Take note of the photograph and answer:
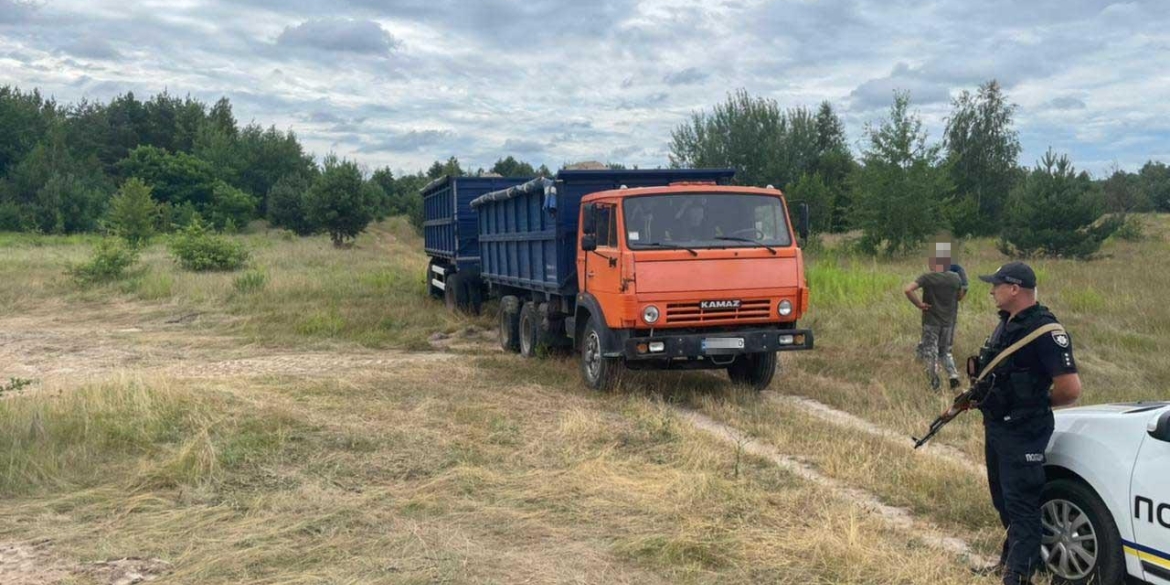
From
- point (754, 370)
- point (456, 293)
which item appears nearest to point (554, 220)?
point (754, 370)

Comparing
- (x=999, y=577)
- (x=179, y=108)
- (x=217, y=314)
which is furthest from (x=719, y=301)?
(x=179, y=108)

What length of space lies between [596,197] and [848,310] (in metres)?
6.67

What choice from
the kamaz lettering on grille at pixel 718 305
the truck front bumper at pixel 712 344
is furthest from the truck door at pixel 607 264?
the kamaz lettering on grille at pixel 718 305

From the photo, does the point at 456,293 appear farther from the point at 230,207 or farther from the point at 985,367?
the point at 230,207

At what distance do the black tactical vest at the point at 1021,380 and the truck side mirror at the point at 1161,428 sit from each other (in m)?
0.46

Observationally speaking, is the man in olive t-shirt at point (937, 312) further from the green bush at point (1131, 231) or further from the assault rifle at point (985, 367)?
the green bush at point (1131, 231)

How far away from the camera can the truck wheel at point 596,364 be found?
964cm

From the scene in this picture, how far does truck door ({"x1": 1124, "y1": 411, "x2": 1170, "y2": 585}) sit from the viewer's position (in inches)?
149

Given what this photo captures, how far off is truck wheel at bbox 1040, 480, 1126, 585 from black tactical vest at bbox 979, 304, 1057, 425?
44 cm

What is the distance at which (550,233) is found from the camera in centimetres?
1100

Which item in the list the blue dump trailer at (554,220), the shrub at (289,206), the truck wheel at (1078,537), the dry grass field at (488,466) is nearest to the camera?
the truck wheel at (1078,537)

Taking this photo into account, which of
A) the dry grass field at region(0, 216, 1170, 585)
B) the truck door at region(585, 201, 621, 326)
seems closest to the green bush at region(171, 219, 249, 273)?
the dry grass field at region(0, 216, 1170, 585)

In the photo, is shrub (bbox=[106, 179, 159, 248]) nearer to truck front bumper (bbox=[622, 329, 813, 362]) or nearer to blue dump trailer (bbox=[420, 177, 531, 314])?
blue dump trailer (bbox=[420, 177, 531, 314])

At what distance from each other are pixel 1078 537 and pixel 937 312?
5.64 meters
